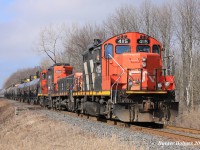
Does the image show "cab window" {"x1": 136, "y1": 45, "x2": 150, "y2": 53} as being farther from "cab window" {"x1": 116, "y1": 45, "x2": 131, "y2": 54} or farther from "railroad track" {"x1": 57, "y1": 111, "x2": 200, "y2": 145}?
"railroad track" {"x1": 57, "y1": 111, "x2": 200, "y2": 145}

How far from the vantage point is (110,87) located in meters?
14.2

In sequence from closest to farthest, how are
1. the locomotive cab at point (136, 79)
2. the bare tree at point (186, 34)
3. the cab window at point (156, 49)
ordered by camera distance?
the locomotive cab at point (136, 79) → the cab window at point (156, 49) → the bare tree at point (186, 34)

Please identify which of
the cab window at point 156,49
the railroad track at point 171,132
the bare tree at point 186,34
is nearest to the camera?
the railroad track at point 171,132

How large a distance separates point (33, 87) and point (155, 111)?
106 feet

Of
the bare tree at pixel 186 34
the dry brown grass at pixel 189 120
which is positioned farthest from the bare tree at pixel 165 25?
the dry brown grass at pixel 189 120

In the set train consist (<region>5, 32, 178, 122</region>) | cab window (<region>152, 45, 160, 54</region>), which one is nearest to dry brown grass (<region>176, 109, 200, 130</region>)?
train consist (<region>5, 32, 178, 122</region>)

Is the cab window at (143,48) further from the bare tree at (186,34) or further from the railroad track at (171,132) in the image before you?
the bare tree at (186,34)

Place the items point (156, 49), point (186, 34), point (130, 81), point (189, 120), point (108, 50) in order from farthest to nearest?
point (186, 34) < point (189, 120) < point (156, 49) < point (108, 50) < point (130, 81)

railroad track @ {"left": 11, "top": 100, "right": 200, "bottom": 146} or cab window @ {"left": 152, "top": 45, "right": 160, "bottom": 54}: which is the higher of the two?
cab window @ {"left": 152, "top": 45, "right": 160, "bottom": 54}

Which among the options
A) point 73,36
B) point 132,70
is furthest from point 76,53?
point 132,70

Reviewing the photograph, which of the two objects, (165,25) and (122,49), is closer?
(122,49)

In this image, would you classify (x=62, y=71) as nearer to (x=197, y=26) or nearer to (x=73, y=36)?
(x=197, y=26)

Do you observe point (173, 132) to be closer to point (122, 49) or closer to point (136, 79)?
point (136, 79)

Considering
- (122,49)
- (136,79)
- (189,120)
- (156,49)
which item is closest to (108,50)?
(122,49)
